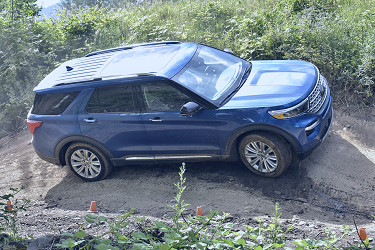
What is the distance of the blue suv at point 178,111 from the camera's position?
629cm

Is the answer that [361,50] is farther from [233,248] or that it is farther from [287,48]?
[233,248]

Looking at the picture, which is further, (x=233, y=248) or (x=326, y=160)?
(x=326, y=160)

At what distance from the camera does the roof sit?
695 centimetres

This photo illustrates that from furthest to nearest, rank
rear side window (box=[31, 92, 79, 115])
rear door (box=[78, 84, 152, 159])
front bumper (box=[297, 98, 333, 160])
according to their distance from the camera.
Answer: rear side window (box=[31, 92, 79, 115]) < rear door (box=[78, 84, 152, 159]) < front bumper (box=[297, 98, 333, 160])

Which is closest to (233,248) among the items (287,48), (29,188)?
(29,188)

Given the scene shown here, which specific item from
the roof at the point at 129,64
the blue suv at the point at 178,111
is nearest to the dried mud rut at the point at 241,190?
the blue suv at the point at 178,111

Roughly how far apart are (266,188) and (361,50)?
3.72 meters

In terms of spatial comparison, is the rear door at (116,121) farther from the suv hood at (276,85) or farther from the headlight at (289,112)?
the headlight at (289,112)

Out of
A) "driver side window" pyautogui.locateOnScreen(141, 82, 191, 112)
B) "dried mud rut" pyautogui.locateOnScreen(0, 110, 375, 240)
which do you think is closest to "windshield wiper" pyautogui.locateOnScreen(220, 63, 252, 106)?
"driver side window" pyautogui.locateOnScreen(141, 82, 191, 112)

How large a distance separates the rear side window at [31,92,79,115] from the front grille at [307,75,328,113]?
11.6 ft

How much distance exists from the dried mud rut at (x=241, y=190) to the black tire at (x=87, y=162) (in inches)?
5.9

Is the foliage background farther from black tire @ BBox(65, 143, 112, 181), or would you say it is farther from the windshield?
black tire @ BBox(65, 143, 112, 181)

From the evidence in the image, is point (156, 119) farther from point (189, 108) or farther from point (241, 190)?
point (241, 190)

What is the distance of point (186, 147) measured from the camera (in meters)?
6.75
